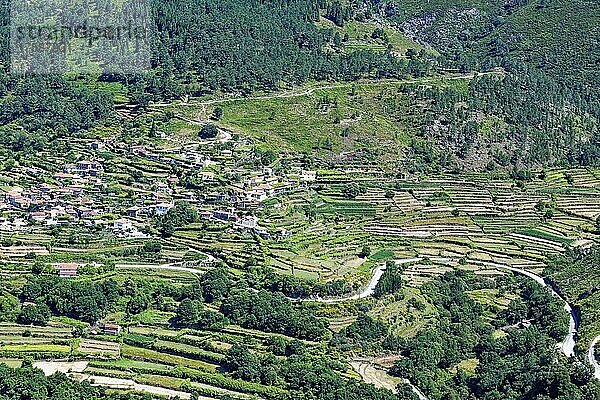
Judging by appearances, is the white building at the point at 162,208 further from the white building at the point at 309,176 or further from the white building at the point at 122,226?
the white building at the point at 309,176

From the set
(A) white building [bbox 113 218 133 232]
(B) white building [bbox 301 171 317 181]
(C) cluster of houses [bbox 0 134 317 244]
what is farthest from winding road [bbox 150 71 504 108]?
(A) white building [bbox 113 218 133 232]

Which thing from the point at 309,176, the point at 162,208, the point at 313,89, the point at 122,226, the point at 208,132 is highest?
the point at 313,89

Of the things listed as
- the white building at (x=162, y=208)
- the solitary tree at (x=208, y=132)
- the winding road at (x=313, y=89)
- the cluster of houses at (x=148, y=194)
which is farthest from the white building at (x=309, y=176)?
the winding road at (x=313, y=89)

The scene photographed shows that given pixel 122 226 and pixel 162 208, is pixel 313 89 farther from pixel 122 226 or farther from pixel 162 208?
pixel 122 226

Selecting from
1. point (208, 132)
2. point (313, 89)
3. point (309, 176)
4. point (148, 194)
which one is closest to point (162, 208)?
point (148, 194)

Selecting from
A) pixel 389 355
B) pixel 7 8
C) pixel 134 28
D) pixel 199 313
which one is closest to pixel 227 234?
pixel 199 313

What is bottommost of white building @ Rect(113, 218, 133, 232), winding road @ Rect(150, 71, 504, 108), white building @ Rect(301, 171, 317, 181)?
white building @ Rect(113, 218, 133, 232)

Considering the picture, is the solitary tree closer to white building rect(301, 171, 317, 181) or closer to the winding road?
the winding road

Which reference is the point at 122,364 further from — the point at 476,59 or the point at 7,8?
the point at 476,59

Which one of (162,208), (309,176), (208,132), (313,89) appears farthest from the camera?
(313,89)

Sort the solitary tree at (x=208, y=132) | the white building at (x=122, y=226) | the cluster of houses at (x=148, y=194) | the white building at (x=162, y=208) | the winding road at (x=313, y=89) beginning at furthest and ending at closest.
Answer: the winding road at (x=313, y=89) → the solitary tree at (x=208, y=132) → the white building at (x=162, y=208) → the cluster of houses at (x=148, y=194) → the white building at (x=122, y=226)

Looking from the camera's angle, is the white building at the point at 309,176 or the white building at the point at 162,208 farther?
the white building at the point at 309,176
